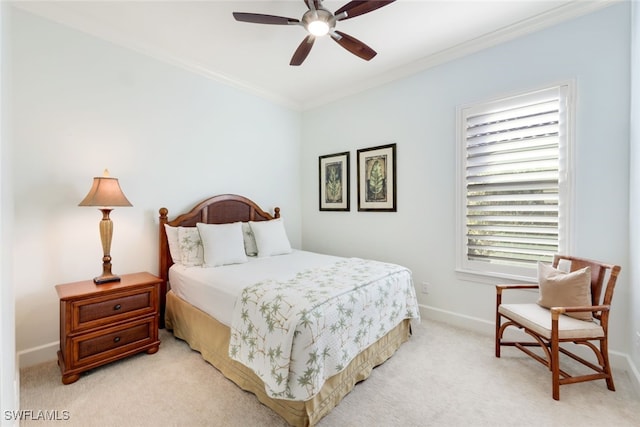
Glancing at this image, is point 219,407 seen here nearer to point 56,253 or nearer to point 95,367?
point 95,367

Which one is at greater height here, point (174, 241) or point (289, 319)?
point (174, 241)

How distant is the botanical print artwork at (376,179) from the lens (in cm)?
359

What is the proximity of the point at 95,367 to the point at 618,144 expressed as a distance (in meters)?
4.42

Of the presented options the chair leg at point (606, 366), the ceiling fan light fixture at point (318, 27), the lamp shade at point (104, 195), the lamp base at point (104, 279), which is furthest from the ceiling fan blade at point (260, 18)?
the chair leg at point (606, 366)

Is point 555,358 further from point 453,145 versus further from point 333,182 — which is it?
point 333,182

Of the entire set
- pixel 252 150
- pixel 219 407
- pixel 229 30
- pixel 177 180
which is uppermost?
pixel 229 30

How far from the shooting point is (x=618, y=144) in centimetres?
220

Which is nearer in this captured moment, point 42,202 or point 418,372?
point 418,372

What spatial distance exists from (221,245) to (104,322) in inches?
43.5

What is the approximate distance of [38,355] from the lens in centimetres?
232

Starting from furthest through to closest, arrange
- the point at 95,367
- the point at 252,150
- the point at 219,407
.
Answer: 1. the point at 252,150
2. the point at 95,367
3. the point at 219,407

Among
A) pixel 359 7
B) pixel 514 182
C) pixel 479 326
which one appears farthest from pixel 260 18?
pixel 479 326

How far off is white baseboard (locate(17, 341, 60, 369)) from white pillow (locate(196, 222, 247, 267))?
1.35m

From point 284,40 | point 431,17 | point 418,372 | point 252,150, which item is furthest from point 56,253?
point 431,17
